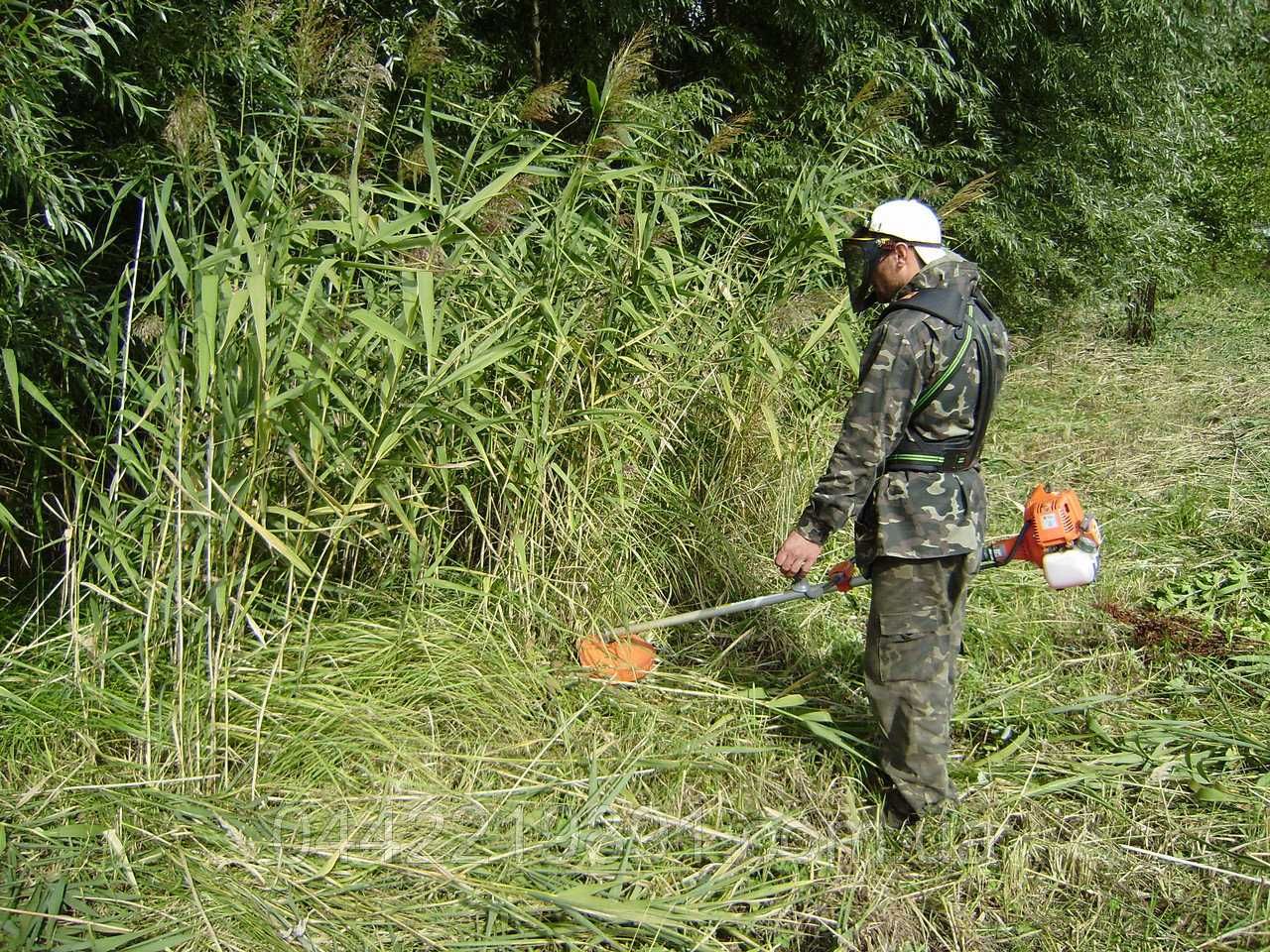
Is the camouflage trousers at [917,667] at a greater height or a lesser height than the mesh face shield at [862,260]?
lesser

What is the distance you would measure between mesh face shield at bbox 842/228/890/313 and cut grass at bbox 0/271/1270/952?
1.17 meters

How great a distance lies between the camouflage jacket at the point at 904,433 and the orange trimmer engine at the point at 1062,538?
6.0 inches

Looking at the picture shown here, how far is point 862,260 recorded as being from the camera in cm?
291

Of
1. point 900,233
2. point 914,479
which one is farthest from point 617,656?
point 900,233

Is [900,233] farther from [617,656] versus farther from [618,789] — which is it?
[618,789]

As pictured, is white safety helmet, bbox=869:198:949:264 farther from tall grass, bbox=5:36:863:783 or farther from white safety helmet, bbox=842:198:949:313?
tall grass, bbox=5:36:863:783

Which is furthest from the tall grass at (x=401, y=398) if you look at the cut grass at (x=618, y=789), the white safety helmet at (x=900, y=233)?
the white safety helmet at (x=900, y=233)

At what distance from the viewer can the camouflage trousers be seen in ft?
9.32

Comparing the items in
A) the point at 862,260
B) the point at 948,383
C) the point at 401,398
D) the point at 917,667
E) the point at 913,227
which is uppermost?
the point at 913,227

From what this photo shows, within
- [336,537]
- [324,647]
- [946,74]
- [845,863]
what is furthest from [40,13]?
[946,74]

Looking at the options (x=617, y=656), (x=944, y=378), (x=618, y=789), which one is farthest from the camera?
(x=617, y=656)

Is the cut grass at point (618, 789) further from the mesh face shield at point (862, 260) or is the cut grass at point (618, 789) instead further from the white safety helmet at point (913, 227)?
the white safety helmet at point (913, 227)

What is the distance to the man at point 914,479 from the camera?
2.75 meters

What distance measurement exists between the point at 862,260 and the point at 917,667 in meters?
1.13
